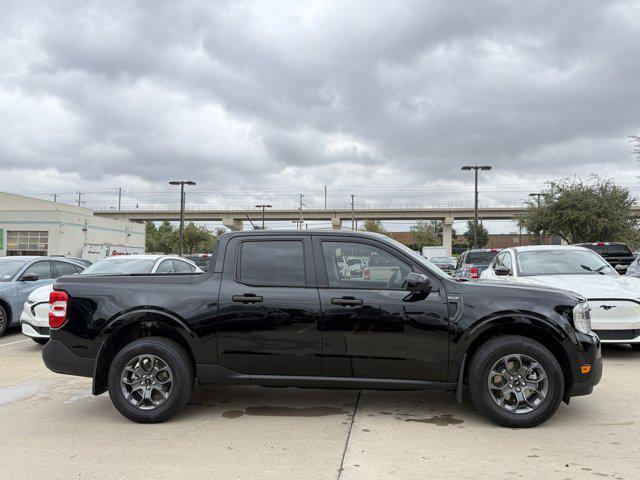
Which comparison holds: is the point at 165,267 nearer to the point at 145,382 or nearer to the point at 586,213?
the point at 145,382

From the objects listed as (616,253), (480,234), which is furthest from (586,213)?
(480,234)

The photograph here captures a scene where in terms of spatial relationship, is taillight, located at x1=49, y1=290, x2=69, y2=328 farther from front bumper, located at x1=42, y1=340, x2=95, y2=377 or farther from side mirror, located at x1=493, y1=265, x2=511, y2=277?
side mirror, located at x1=493, y1=265, x2=511, y2=277

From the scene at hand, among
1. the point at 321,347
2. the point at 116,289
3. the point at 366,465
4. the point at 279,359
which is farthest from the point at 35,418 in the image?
the point at 366,465

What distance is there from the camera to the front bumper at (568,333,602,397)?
466cm

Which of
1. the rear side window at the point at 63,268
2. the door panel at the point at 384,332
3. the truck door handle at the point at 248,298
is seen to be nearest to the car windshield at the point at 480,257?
the rear side window at the point at 63,268

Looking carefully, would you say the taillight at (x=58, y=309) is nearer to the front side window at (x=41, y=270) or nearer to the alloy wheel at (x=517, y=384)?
the alloy wheel at (x=517, y=384)

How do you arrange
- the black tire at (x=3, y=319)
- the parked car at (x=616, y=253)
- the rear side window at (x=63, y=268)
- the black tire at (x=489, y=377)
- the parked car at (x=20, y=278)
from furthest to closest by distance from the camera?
the parked car at (x=616, y=253), the rear side window at (x=63, y=268), the parked car at (x=20, y=278), the black tire at (x=3, y=319), the black tire at (x=489, y=377)

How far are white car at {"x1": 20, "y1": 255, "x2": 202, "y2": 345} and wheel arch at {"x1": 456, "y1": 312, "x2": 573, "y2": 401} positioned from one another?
3.81 meters

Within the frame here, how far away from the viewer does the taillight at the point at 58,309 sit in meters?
5.00

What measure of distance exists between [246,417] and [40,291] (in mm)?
5514

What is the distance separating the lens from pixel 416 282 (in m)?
4.61

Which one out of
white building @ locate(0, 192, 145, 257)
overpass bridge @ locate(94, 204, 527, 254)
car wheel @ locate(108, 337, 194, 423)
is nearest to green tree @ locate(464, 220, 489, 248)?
overpass bridge @ locate(94, 204, 527, 254)

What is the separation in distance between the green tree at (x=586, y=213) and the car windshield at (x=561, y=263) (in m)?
25.8

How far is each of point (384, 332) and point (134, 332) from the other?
2.38 m
